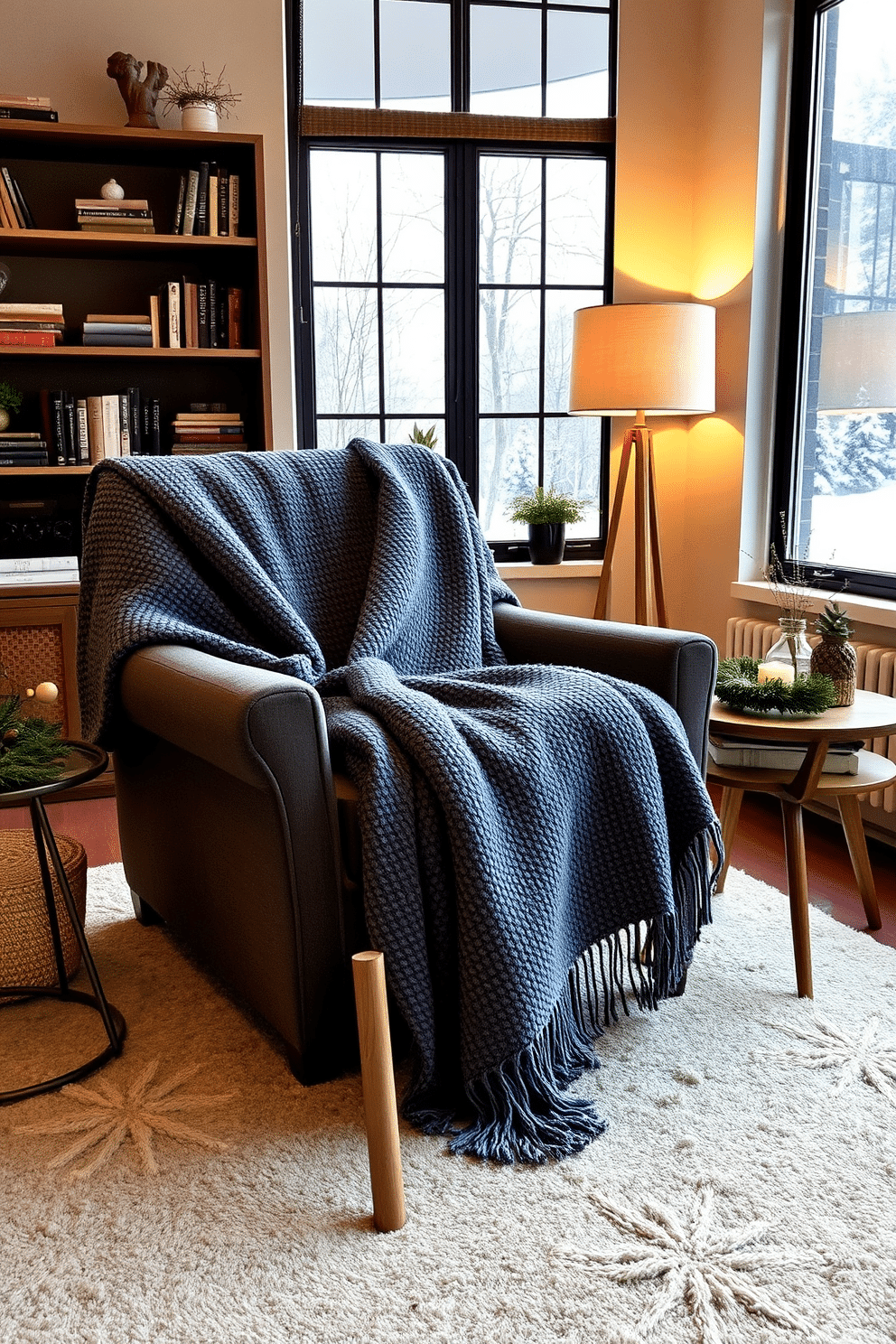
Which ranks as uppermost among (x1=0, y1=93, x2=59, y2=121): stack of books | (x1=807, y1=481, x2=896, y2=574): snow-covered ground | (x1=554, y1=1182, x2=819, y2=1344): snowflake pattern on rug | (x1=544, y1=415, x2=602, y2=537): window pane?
(x1=0, y1=93, x2=59, y2=121): stack of books

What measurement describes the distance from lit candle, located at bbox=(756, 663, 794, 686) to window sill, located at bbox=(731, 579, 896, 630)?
80 cm

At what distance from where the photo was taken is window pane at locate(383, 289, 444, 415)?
374 centimetres

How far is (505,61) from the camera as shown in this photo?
12.0 feet

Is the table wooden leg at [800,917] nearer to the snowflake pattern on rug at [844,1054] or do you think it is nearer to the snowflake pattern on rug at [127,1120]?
the snowflake pattern on rug at [844,1054]

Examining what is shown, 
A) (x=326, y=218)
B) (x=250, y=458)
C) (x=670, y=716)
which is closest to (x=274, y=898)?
(x=670, y=716)

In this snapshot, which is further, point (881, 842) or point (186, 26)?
point (186, 26)

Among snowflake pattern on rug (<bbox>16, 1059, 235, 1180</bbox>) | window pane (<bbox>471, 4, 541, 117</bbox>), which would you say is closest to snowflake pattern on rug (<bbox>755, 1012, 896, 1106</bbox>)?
snowflake pattern on rug (<bbox>16, 1059, 235, 1180</bbox>)

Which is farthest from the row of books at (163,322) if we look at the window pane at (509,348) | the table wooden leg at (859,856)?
the table wooden leg at (859,856)

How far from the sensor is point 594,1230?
1314 millimetres

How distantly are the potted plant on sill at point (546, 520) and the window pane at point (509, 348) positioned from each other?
1.11 feet

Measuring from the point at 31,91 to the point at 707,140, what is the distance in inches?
82.2

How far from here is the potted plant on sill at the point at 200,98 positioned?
323 cm

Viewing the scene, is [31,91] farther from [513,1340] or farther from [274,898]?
[513,1340]

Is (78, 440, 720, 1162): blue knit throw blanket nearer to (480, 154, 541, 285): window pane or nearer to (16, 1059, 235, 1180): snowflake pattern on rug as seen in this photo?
(16, 1059, 235, 1180): snowflake pattern on rug
